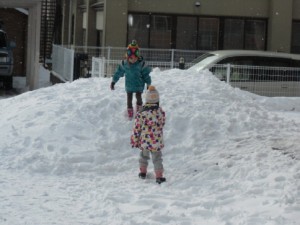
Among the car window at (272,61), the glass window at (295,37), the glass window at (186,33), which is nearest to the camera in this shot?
the car window at (272,61)

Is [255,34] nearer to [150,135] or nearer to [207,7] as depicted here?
[207,7]

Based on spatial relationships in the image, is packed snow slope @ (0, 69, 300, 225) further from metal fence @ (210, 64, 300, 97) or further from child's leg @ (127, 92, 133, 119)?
metal fence @ (210, 64, 300, 97)

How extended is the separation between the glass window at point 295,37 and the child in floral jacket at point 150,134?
48.0 feet

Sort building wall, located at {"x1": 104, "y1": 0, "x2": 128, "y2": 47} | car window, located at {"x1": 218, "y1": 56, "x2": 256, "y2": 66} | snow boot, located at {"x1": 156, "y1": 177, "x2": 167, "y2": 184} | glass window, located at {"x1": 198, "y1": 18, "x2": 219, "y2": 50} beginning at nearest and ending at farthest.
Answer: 1. snow boot, located at {"x1": 156, "y1": 177, "x2": 167, "y2": 184}
2. car window, located at {"x1": 218, "y1": 56, "x2": 256, "y2": 66}
3. building wall, located at {"x1": 104, "y1": 0, "x2": 128, "y2": 47}
4. glass window, located at {"x1": 198, "y1": 18, "x2": 219, "y2": 50}

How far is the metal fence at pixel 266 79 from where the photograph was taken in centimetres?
1662

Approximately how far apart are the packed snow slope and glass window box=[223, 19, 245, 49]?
922 centimetres

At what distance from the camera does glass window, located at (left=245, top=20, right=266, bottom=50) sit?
2203 cm

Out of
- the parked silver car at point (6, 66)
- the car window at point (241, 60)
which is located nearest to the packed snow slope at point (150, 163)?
the car window at point (241, 60)

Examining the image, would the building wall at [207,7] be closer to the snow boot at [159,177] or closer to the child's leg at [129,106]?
the child's leg at [129,106]

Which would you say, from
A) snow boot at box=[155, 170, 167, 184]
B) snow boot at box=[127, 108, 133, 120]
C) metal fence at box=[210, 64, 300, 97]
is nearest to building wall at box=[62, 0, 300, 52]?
metal fence at box=[210, 64, 300, 97]

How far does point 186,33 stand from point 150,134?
13.7 metres

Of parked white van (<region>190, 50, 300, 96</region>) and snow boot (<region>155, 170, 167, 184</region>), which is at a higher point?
parked white van (<region>190, 50, 300, 96</region>)

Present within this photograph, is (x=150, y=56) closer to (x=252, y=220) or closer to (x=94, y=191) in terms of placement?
(x=94, y=191)

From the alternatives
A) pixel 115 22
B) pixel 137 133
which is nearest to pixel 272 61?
pixel 115 22
